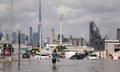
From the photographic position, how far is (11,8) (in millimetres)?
64250

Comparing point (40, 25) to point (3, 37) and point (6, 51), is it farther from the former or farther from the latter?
point (6, 51)

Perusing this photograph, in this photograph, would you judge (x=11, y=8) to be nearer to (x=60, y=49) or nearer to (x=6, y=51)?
(x=6, y=51)

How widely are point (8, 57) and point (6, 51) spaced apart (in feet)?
4.65

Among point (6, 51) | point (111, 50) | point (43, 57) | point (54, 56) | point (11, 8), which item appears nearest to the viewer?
point (54, 56)

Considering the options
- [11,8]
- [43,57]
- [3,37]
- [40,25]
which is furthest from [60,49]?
[11,8]

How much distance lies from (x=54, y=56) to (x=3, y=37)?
131030 mm

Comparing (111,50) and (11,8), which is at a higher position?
(11,8)

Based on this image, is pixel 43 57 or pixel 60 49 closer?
pixel 43 57

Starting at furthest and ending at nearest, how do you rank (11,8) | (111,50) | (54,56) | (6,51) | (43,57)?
(111,50) → (43,57) → (11,8) → (6,51) → (54,56)

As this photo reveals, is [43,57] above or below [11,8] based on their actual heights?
below

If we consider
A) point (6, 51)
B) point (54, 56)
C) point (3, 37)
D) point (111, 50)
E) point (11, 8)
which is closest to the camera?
point (54, 56)

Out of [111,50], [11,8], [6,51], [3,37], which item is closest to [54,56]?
[6,51]

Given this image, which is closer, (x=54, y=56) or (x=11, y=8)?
(x=54, y=56)

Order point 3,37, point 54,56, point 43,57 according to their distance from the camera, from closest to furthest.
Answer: point 54,56 → point 43,57 → point 3,37
